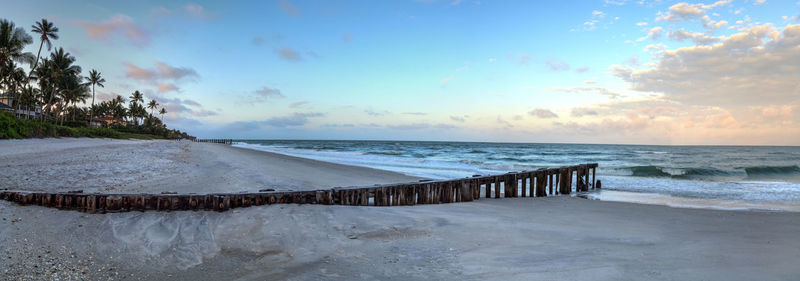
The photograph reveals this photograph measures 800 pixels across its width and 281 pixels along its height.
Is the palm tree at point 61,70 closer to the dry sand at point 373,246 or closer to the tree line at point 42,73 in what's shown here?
the tree line at point 42,73

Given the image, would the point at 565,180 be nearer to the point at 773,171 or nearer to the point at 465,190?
the point at 465,190

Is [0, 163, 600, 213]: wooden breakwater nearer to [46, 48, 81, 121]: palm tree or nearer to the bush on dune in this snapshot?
the bush on dune

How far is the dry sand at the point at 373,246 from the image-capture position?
4457 millimetres

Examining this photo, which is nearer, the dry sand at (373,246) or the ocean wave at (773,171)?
the dry sand at (373,246)

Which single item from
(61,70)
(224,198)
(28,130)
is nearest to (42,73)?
(61,70)

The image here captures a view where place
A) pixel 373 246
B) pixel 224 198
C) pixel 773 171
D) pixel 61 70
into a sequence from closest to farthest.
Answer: pixel 373 246
pixel 224 198
pixel 773 171
pixel 61 70

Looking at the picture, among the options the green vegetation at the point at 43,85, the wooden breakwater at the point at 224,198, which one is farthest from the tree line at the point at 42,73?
the wooden breakwater at the point at 224,198

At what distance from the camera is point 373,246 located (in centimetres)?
549

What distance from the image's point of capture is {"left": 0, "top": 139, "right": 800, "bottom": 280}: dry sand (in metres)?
4.46

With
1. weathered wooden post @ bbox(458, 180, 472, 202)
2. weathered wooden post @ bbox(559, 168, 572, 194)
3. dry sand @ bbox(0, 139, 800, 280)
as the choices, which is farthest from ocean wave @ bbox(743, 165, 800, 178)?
weathered wooden post @ bbox(458, 180, 472, 202)

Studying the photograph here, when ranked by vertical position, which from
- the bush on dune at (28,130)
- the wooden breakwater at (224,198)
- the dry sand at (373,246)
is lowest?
the dry sand at (373,246)

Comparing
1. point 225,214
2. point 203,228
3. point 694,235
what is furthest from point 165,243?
point 694,235

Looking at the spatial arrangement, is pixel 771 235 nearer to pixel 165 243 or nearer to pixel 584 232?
pixel 584 232

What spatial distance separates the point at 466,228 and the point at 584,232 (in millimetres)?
2268
